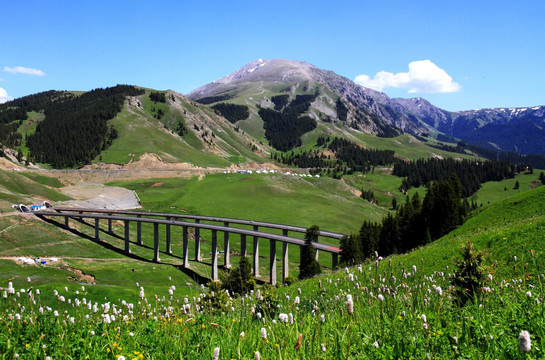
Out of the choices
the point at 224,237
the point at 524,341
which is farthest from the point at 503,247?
the point at 224,237

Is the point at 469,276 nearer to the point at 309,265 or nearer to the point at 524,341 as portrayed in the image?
the point at 524,341

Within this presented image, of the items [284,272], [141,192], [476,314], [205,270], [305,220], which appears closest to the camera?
[476,314]

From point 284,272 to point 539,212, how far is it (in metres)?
51.0

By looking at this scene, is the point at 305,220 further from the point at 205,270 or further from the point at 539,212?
the point at 539,212

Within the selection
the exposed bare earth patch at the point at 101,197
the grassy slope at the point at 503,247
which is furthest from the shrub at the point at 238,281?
the exposed bare earth patch at the point at 101,197

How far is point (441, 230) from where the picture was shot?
67312 mm

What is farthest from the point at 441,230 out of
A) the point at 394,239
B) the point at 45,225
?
the point at 45,225

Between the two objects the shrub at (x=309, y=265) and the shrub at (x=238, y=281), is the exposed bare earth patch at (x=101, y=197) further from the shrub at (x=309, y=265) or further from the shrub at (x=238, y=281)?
the shrub at (x=238, y=281)

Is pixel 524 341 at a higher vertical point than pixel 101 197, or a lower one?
higher

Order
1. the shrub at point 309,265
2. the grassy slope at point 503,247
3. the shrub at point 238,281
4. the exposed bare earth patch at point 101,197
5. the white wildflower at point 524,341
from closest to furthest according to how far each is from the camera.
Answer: the white wildflower at point 524,341, the shrub at point 238,281, the grassy slope at point 503,247, the shrub at point 309,265, the exposed bare earth patch at point 101,197

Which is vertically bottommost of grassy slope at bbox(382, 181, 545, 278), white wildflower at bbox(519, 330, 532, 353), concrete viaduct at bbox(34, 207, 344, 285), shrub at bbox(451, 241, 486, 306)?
concrete viaduct at bbox(34, 207, 344, 285)

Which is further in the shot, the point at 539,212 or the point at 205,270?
the point at 205,270

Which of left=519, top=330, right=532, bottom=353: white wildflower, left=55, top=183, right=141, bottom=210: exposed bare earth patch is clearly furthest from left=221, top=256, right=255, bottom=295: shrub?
left=55, top=183, right=141, bottom=210: exposed bare earth patch

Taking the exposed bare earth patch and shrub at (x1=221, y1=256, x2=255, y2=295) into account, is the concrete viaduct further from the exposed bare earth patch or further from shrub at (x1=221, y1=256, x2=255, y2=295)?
shrub at (x1=221, y1=256, x2=255, y2=295)
